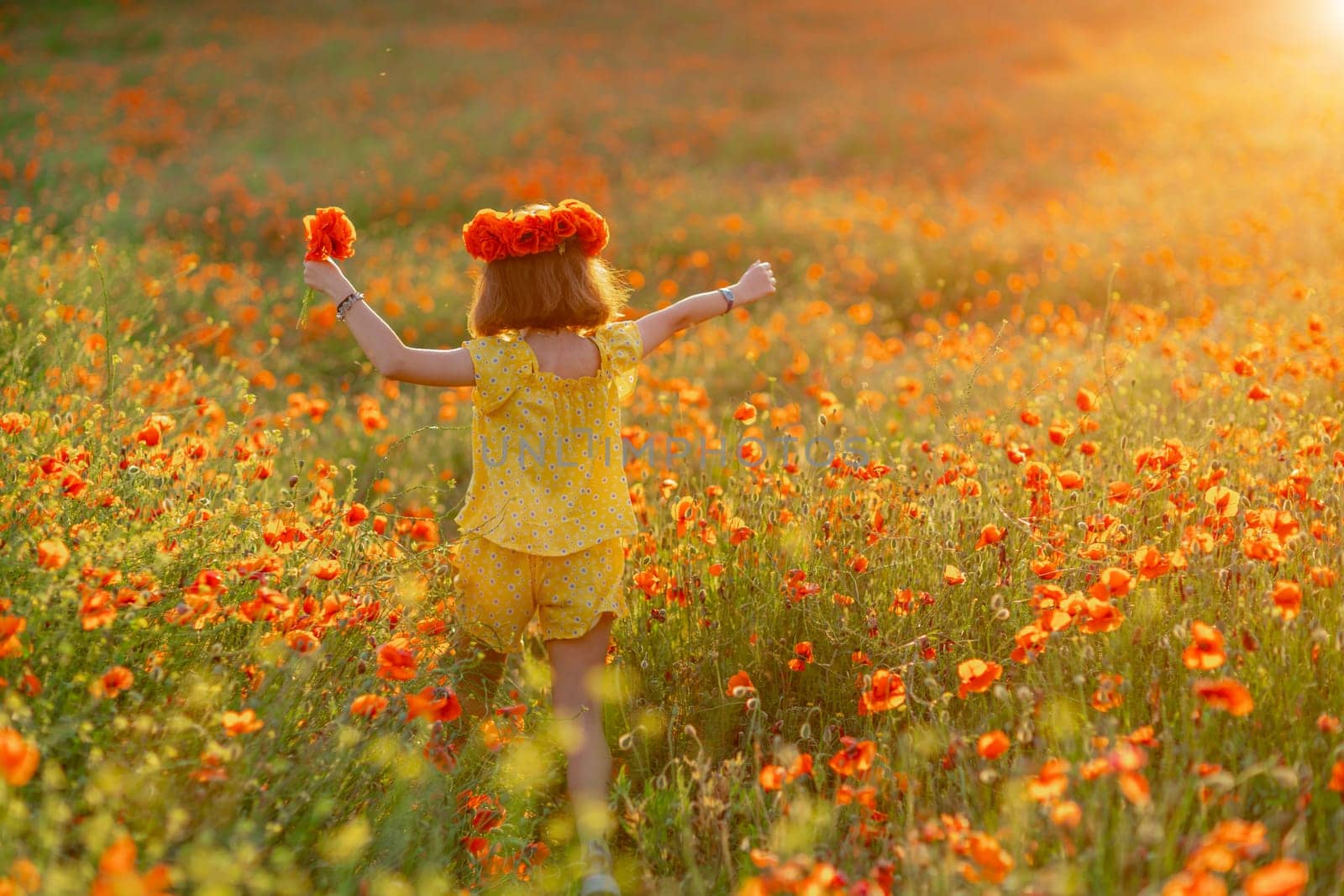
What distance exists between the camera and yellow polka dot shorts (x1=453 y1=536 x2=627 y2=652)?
2.75m

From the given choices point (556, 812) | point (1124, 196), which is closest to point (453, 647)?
point (556, 812)

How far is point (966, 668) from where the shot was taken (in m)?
2.06

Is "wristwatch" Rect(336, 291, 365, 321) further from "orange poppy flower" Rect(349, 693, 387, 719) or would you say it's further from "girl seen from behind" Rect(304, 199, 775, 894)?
"orange poppy flower" Rect(349, 693, 387, 719)

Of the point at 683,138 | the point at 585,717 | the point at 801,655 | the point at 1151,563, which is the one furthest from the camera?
the point at 683,138

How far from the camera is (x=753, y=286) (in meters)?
2.96

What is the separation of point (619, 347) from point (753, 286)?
0.43 meters

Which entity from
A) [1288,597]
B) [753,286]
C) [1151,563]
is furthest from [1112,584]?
[753,286]

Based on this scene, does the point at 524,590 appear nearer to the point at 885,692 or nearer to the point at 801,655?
the point at 801,655

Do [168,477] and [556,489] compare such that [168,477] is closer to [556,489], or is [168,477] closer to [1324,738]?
[556,489]

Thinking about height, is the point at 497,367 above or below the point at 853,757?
above

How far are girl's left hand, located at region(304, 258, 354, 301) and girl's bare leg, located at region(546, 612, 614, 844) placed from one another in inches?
39.5

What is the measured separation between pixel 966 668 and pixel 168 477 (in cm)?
202

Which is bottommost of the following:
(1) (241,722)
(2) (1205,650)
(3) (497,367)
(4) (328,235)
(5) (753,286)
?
(1) (241,722)

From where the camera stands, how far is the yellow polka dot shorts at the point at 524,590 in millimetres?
2752
